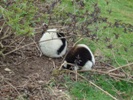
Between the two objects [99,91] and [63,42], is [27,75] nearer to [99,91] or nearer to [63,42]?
[63,42]

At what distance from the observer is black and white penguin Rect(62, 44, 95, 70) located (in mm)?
5625

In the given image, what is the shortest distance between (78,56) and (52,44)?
502mm

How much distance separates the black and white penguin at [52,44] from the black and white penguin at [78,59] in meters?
0.25

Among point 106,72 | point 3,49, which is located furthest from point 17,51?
point 106,72

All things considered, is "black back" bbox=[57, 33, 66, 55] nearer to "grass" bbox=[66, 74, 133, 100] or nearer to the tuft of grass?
the tuft of grass

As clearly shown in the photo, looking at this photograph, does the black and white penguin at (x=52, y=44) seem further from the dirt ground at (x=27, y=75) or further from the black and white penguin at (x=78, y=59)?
the black and white penguin at (x=78, y=59)

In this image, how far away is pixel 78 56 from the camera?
5.62 meters

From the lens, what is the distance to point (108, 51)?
7.07 metres

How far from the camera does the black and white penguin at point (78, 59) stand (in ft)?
18.5

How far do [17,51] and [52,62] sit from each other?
58 cm

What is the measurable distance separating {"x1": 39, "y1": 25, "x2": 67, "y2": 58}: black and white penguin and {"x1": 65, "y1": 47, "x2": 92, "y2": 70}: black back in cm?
25

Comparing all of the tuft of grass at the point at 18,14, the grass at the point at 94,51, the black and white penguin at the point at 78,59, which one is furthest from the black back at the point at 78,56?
the tuft of grass at the point at 18,14

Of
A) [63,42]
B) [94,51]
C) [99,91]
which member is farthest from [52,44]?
[94,51]

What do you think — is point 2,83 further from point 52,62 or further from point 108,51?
point 108,51
